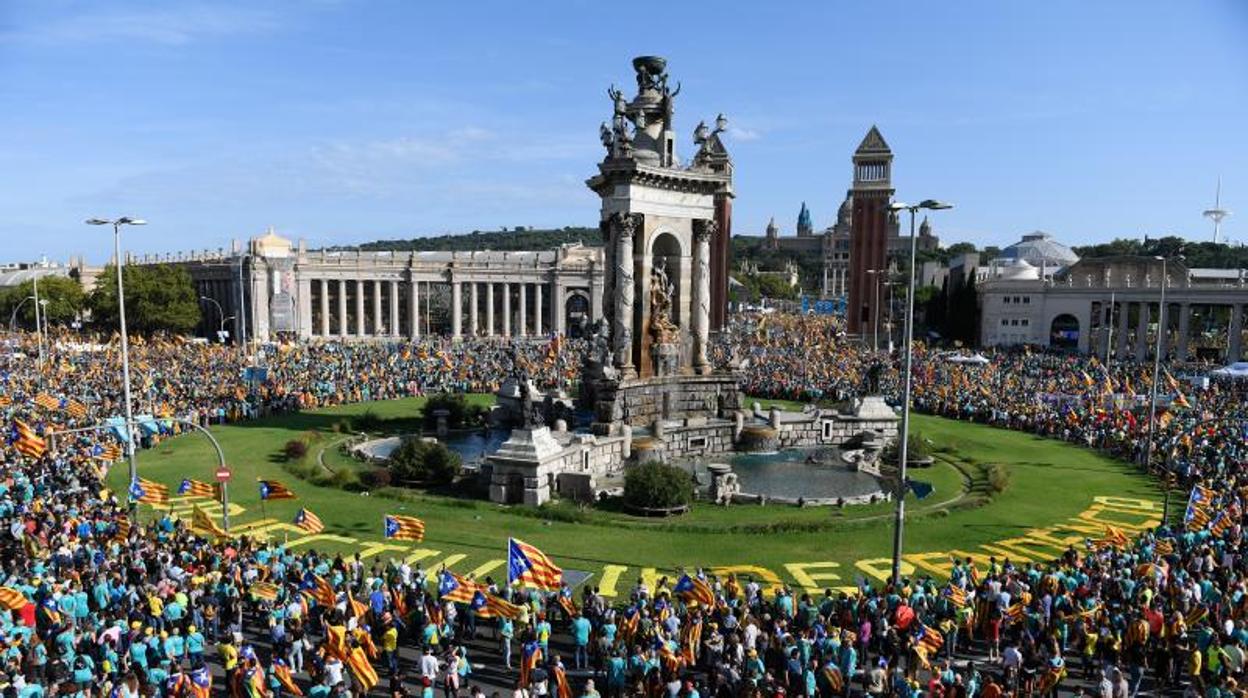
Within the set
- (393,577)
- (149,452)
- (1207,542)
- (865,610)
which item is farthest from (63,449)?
(1207,542)

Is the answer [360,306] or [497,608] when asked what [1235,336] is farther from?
[360,306]

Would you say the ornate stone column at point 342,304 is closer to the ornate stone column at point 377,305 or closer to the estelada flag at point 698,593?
the ornate stone column at point 377,305

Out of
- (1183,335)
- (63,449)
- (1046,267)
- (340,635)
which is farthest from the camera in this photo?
(1046,267)

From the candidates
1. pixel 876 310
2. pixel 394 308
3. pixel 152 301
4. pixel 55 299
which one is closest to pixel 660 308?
pixel 876 310

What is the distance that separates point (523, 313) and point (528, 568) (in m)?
103

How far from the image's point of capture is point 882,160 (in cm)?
10544

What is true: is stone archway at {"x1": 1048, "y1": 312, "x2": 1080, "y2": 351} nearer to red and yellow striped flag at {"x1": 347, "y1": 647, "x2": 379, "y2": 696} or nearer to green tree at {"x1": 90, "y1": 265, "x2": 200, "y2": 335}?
red and yellow striped flag at {"x1": 347, "y1": 647, "x2": 379, "y2": 696}

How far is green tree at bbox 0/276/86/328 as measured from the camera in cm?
10550

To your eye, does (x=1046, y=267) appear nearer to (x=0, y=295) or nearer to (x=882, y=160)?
(x=882, y=160)

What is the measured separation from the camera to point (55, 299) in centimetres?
10644

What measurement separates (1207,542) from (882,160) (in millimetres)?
89636

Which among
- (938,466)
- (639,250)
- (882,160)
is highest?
(882,160)

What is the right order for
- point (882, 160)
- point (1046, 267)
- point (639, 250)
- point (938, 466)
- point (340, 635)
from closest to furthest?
point (340, 635), point (938, 466), point (639, 250), point (882, 160), point (1046, 267)

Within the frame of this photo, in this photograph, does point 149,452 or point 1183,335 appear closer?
point 149,452
